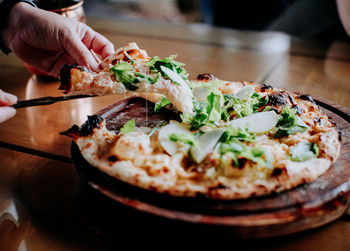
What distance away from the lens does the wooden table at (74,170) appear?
110 centimetres

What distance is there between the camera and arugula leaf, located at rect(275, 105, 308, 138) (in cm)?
137

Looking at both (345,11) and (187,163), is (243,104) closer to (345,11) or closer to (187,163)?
(187,163)

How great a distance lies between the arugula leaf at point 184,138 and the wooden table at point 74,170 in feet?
1.11

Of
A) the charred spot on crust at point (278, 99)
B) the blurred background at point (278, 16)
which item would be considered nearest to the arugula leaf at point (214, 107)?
the charred spot on crust at point (278, 99)

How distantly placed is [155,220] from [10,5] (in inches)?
70.1

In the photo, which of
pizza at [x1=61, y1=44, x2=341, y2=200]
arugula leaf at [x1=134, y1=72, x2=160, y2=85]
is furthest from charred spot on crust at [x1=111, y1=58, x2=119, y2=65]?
arugula leaf at [x1=134, y1=72, x2=160, y2=85]

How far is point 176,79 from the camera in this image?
152 cm

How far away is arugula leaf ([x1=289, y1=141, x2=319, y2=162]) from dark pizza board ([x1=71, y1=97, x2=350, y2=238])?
8 centimetres

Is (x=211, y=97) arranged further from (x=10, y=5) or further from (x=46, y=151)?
(x=10, y=5)

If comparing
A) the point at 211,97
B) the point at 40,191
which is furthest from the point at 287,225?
the point at 40,191

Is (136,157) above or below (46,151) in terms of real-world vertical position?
above

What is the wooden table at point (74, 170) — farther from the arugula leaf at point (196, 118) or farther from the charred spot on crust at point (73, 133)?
the arugula leaf at point (196, 118)

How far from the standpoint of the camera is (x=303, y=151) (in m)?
1.27

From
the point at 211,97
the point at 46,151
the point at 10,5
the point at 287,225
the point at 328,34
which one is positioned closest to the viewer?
the point at 287,225
